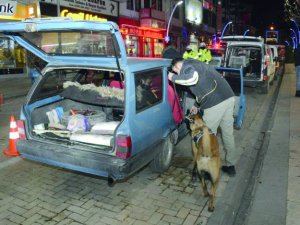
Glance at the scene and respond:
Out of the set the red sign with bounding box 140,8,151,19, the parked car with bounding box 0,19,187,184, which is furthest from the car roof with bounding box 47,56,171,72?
the red sign with bounding box 140,8,151,19

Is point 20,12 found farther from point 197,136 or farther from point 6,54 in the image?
point 197,136

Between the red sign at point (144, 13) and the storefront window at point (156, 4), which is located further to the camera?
the storefront window at point (156, 4)

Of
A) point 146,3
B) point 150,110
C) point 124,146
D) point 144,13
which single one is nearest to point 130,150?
point 124,146

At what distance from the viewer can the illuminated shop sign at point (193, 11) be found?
1709 inches

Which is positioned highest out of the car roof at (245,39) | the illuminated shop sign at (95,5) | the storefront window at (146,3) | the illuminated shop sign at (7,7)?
the storefront window at (146,3)

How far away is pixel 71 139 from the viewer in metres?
4.61

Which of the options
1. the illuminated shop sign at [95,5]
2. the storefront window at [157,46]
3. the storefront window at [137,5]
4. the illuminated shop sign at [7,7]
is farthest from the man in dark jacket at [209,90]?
the storefront window at [157,46]

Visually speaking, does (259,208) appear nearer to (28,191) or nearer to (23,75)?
(28,191)

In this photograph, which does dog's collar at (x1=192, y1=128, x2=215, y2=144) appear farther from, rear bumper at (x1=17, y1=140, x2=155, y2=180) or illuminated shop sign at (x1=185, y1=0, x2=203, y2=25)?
illuminated shop sign at (x1=185, y1=0, x2=203, y2=25)

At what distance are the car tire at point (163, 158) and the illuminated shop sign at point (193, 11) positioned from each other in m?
40.1

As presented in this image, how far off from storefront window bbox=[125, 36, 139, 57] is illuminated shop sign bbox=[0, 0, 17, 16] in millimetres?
11205

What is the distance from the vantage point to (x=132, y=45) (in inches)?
1103

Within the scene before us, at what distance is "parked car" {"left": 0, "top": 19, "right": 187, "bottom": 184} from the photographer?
4137mm

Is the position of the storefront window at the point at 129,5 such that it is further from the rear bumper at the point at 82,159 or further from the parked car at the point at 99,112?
the rear bumper at the point at 82,159
